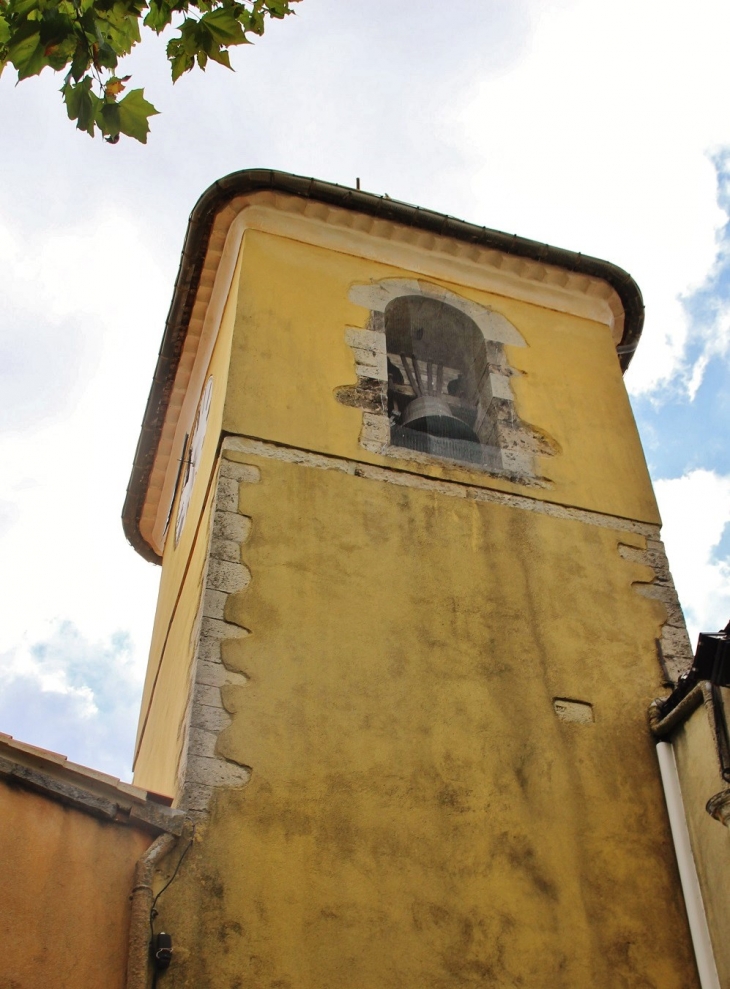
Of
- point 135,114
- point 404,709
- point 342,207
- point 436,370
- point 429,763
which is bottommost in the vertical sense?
point 429,763

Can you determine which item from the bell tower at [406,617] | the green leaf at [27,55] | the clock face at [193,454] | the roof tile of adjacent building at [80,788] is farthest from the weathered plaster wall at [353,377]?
the green leaf at [27,55]

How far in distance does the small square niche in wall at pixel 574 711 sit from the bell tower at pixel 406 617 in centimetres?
2

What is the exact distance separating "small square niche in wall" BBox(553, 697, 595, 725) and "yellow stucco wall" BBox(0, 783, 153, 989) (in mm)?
2087

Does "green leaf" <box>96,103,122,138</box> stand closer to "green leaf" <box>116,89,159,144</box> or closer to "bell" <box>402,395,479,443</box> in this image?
"green leaf" <box>116,89,159,144</box>

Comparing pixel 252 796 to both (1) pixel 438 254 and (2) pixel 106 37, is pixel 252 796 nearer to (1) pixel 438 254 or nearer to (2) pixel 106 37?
(2) pixel 106 37

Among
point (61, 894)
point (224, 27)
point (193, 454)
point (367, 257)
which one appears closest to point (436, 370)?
point (367, 257)

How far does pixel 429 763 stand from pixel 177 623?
204cm

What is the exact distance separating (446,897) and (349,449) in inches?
100

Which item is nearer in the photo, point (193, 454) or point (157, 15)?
point (157, 15)

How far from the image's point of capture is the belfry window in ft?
22.8

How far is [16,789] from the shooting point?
416 centimetres

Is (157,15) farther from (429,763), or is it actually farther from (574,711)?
(574,711)

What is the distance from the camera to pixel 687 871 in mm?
4820

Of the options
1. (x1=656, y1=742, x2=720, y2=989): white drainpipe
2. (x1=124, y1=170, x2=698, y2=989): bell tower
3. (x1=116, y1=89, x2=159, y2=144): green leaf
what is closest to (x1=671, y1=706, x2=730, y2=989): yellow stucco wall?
(x1=656, y1=742, x2=720, y2=989): white drainpipe
